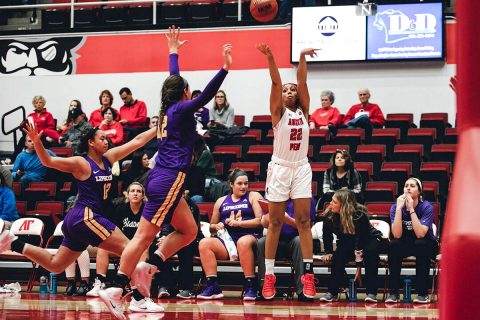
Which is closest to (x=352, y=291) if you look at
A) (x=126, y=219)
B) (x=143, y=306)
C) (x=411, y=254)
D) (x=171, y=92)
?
(x=411, y=254)

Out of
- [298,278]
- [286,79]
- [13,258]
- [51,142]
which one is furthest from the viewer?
[286,79]

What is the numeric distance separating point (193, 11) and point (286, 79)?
255cm

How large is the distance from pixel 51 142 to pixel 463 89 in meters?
14.8

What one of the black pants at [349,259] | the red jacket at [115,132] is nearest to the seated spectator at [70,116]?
the red jacket at [115,132]

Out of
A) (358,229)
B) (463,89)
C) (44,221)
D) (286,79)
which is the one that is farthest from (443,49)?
(463,89)

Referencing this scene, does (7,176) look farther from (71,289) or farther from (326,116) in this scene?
(326,116)

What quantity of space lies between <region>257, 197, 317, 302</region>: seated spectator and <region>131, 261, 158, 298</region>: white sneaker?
9.54ft

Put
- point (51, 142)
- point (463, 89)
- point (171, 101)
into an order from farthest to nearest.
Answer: point (51, 142) → point (171, 101) → point (463, 89)

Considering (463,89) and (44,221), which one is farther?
(44,221)

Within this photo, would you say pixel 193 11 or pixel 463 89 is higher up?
pixel 193 11

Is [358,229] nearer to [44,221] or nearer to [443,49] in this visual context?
[44,221]

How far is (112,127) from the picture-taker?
575 inches

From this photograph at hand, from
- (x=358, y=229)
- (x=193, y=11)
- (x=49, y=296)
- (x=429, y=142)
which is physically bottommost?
(x=49, y=296)

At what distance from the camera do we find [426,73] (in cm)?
1576
